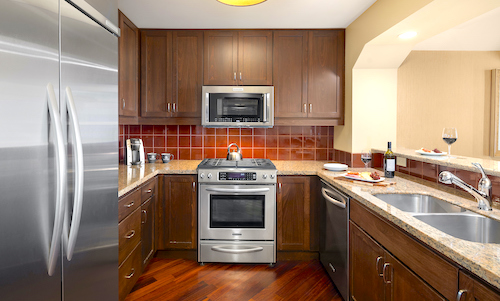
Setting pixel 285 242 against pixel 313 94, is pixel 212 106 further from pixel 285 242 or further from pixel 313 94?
pixel 285 242

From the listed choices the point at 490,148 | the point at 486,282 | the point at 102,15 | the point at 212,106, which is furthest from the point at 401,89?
the point at 102,15

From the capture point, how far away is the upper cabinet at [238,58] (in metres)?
3.10

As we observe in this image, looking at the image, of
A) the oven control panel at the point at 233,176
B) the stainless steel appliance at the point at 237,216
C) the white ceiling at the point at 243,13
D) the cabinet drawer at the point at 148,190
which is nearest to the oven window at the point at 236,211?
the stainless steel appliance at the point at 237,216

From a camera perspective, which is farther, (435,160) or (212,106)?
(212,106)

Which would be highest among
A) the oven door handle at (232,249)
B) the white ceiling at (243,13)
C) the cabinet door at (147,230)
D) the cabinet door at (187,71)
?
the white ceiling at (243,13)

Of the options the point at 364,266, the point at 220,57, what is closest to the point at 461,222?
the point at 364,266

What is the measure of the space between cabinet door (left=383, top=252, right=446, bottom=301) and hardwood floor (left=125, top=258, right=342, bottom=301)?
862 millimetres

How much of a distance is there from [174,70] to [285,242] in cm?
209

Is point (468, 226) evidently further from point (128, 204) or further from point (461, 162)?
point (128, 204)

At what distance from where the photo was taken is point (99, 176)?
123 centimetres

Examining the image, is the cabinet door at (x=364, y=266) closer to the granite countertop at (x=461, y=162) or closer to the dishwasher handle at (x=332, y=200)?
the dishwasher handle at (x=332, y=200)

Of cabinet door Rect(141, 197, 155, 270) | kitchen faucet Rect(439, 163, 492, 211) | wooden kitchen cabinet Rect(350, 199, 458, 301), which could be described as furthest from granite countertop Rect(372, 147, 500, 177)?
cabinet door Rect(141, 197, 155, 270)

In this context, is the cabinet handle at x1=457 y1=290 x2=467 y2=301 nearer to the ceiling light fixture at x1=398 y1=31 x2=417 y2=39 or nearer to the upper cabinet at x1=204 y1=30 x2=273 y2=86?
the ceiling light fixture at x1=398 y1=31 x2=417 y2=39

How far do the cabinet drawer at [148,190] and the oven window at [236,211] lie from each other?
52cm
